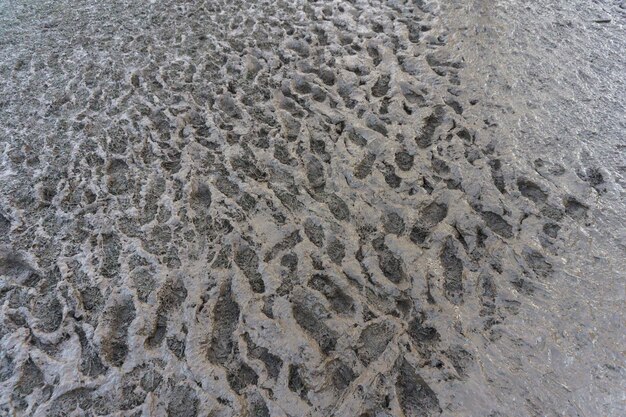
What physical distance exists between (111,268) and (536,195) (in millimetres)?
1056

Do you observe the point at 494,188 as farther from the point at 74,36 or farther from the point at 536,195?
the point at 74,36

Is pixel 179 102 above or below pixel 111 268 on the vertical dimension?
above

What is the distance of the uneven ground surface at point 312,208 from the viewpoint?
3.49 feet

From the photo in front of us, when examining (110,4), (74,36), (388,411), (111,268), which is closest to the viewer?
(388,411)

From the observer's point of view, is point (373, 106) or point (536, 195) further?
point (373, 106)

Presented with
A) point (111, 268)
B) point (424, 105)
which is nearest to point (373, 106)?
point (424, 105)

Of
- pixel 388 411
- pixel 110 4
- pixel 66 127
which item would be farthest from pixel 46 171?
pixel 388 411

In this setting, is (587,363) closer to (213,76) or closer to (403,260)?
(403,260)

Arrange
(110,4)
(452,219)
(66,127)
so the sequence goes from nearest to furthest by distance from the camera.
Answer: (452,219) < (66,127) < (110,4)

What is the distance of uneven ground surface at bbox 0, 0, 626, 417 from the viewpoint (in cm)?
106

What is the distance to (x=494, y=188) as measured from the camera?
1383 mm

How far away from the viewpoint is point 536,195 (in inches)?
54.0

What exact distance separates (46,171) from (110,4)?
2.74 feet

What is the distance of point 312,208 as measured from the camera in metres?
1.35
